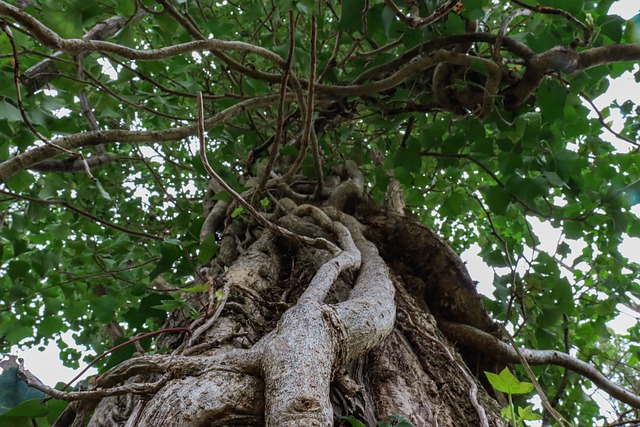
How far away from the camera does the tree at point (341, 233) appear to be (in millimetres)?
833

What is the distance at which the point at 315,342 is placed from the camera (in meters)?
0.81

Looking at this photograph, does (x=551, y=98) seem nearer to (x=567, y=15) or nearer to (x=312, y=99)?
(x=567, y=15)

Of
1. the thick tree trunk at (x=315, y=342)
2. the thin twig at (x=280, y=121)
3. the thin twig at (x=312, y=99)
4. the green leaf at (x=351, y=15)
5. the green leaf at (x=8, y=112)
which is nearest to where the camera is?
the thick tree trunk at (x=315, y=342)

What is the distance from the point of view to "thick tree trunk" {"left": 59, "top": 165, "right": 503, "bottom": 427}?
28.9 inches

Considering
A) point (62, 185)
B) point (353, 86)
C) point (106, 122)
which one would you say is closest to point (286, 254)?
point (353, 86)

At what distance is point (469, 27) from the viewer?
1.83 meters

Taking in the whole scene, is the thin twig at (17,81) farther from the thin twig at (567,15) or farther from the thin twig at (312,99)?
the thin twig at (567,15)

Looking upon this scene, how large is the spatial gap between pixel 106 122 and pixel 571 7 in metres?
3.00

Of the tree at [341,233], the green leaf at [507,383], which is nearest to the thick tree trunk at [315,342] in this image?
the tree at [341,233]

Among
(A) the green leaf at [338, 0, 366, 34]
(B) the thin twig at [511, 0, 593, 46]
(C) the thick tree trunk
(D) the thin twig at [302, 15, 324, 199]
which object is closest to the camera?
(C) the thick tree trunk

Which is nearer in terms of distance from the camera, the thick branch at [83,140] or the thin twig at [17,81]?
the thin twig at [17,81]

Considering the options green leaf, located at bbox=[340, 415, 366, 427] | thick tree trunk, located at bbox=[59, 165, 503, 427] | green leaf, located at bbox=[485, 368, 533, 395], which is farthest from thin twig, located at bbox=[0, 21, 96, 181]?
green leaf, located at bbox=[485, 368, 533, 395]

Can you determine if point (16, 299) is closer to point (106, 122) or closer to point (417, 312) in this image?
point (106, 122)

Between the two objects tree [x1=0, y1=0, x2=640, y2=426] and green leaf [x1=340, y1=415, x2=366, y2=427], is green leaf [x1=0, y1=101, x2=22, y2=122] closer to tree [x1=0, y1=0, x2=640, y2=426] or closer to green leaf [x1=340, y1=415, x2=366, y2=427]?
tree [x1=0, y1=0, x2=640, y2=426]
